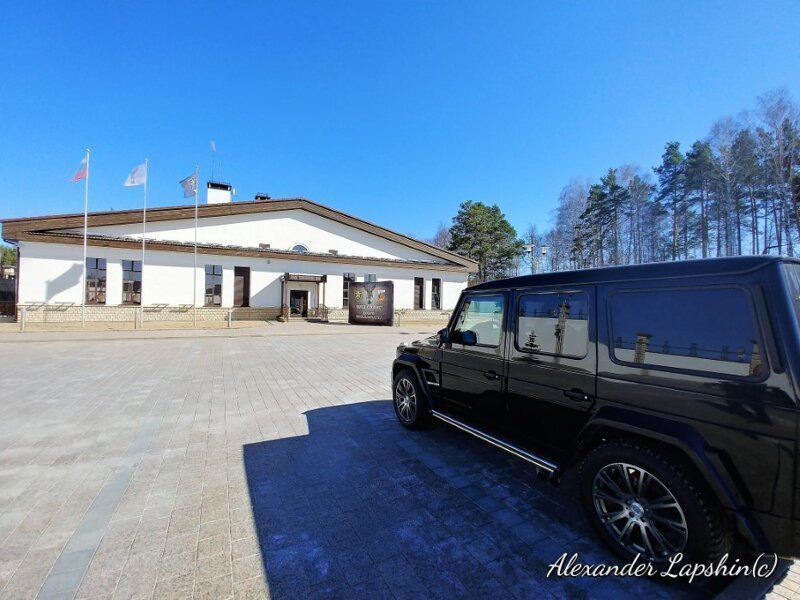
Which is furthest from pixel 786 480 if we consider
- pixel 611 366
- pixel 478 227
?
pixel 478 227

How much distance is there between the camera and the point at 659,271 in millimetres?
2283

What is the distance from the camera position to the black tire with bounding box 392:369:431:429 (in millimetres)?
4418

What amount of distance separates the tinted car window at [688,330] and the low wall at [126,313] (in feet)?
81.5

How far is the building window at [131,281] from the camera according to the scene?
2248 centimetres

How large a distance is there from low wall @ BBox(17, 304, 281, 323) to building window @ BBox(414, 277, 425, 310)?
13.6 meters

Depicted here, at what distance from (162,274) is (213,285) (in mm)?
3044

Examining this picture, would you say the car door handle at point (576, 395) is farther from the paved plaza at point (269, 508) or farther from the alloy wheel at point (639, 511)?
the paved plaza at point (269, 508)

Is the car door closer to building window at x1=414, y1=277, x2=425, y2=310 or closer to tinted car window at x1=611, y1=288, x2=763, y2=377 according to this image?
tinted car window at x1=611, y1=288, x2=763, y2=377

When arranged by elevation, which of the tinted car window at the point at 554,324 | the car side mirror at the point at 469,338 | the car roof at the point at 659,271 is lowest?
the car side mirror at the point at 469,338

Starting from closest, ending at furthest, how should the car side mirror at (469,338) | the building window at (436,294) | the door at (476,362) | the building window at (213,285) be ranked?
the door at (476,362) → the car side mirror at (469,338) → the building window at (213,285) → the building window at (436,294)

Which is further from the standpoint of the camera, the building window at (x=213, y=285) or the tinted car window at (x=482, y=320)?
the building window at (x=213, y=285)

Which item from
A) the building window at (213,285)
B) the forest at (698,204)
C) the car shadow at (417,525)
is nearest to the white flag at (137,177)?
the building window at (213,285)

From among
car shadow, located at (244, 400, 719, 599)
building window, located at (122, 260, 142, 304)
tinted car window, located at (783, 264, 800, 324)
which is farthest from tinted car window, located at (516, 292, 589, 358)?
building window, located at (122, 260, 142, 304)

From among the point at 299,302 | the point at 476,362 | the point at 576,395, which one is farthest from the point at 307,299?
the point at 576,395
